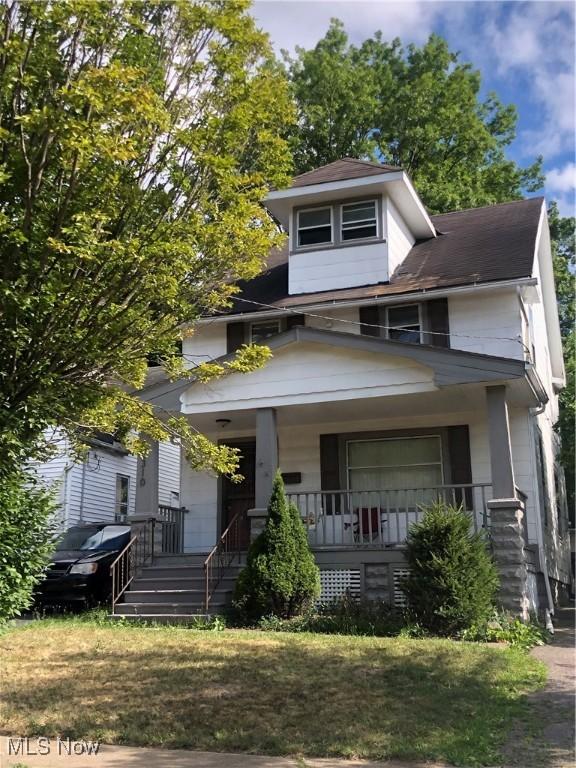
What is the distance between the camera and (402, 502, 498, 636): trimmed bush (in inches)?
404

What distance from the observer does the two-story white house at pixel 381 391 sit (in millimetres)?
12375

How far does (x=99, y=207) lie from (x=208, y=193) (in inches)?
50.2

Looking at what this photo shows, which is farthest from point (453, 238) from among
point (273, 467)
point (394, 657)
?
point (394, 657)

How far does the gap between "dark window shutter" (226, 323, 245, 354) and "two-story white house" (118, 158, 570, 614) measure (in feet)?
0.10

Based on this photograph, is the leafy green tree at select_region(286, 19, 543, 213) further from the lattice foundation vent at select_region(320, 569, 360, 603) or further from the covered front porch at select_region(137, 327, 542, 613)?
the lattice foundation vent at select_region(320, 569, 360, 603)

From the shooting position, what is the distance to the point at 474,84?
2930 cm

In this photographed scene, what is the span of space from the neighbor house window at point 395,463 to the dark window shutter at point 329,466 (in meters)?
0.28

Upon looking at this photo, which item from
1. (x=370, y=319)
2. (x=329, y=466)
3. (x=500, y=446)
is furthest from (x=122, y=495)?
(x=500, y=446)

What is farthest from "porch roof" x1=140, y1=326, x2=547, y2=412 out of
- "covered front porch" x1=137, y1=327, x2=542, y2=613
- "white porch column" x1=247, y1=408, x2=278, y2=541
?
"white porch column" x1=247, y1=408, x2=278, y2=541

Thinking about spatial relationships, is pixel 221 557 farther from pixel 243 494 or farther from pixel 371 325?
pixel 371 325

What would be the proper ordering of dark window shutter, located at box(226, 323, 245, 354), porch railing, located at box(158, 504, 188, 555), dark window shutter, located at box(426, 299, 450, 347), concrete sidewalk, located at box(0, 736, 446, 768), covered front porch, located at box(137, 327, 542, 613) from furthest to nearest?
dark window shutter, located at box(226, 323, 245, 354) < dark window shutter, located at box(426, 299, 450, 347) < porch railing, located at box(158, 504, 188, 555) < covered front porch, located at box(137, 327, 542, 613) < concrete sidewalk, located at box(0, 736, 446, 768)

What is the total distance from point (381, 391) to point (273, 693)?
6.61m

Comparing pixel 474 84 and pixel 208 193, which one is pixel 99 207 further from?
pixel 474 84

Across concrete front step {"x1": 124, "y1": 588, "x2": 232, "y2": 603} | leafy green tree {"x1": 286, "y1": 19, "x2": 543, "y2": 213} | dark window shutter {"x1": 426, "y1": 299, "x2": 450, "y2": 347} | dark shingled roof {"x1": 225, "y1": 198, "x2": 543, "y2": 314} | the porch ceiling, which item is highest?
leafy green tree {"x1": 286, "y1": 19, "x2": 543, "y2": 213}
